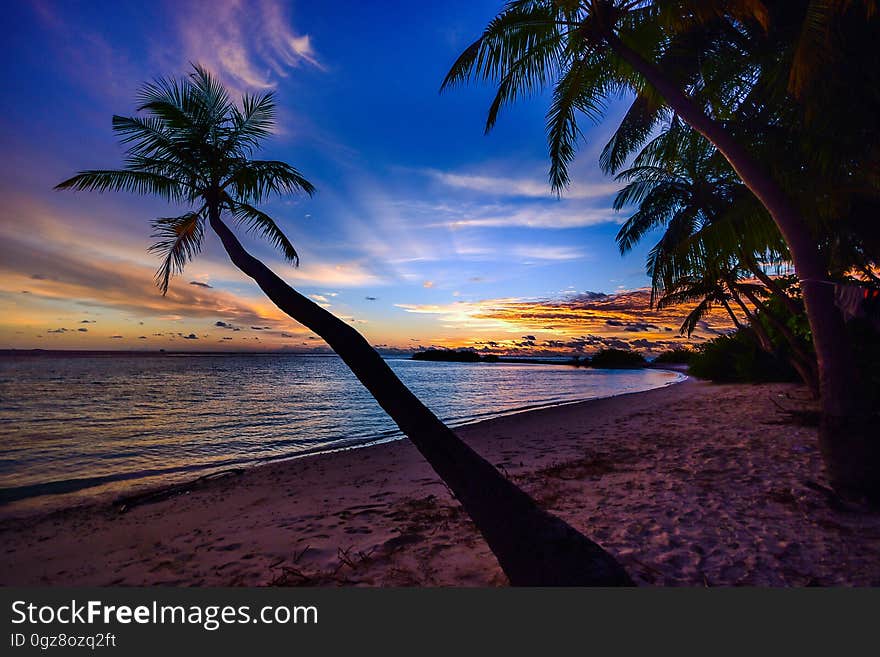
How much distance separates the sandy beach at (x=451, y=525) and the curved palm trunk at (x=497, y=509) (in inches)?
24.4

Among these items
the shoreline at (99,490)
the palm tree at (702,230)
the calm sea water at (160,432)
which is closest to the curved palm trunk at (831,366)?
the palm tree at (702,230)

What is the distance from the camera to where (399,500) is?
19.0ft

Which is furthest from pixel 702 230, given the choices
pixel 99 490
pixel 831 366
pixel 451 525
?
pixel 99 490

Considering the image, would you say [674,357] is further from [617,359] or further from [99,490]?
[99,490]

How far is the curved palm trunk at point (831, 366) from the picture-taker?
173 inches

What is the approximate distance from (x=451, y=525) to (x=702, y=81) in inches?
420

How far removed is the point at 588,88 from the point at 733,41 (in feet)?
9.57

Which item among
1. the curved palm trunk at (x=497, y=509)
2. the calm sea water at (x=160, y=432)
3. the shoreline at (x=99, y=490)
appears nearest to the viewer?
the curved palm trunk at (x=497, y=509)

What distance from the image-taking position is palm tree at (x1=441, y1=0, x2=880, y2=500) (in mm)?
4535

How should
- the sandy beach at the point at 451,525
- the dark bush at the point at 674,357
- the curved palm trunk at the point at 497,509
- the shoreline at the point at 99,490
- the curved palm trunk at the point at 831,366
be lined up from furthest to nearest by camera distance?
the dark bush at the point at 674,357 → the shoreline at the point at 99,490 → the curved palm trunk at the point at 831,366 → the sandy beach at the point at 451,525 → the curved palm trunk at the point at 497,509

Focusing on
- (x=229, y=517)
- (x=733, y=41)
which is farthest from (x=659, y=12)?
(x=229, y=517)

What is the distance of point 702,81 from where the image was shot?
8.91 m

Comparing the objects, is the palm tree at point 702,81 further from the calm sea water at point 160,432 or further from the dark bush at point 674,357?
the dark bush at point 674,357

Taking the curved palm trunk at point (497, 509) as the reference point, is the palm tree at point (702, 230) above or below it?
above
